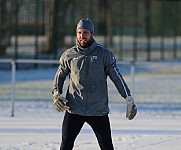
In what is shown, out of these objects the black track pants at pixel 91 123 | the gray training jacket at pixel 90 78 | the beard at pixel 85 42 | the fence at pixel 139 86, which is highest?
the beard at pixel 85 42

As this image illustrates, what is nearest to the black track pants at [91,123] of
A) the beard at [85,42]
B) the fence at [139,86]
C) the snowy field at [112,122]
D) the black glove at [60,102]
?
the black glove at [60,102]

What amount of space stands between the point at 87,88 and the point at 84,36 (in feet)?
1.74

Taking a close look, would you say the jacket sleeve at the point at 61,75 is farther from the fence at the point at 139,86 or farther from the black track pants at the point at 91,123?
the fence at the point at 139,86

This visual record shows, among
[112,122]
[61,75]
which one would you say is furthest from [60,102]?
[112,122]

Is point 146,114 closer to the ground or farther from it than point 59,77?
closer to the ground

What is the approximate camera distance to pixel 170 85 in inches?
730

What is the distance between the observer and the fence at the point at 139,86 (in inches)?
464

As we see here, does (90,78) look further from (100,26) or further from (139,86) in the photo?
(100,26)

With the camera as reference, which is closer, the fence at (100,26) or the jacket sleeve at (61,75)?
the jacket sleeve at (61,75)

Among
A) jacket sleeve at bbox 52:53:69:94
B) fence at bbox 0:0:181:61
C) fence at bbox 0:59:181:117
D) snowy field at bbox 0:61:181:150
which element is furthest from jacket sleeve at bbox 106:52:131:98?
fence at bbox 0:0:181:61

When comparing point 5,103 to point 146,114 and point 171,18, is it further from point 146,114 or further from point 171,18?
point 171,18

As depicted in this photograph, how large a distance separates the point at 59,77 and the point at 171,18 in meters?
23.9

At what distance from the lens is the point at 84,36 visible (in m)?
5.76

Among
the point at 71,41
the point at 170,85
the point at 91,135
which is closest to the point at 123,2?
the point at 71,41
